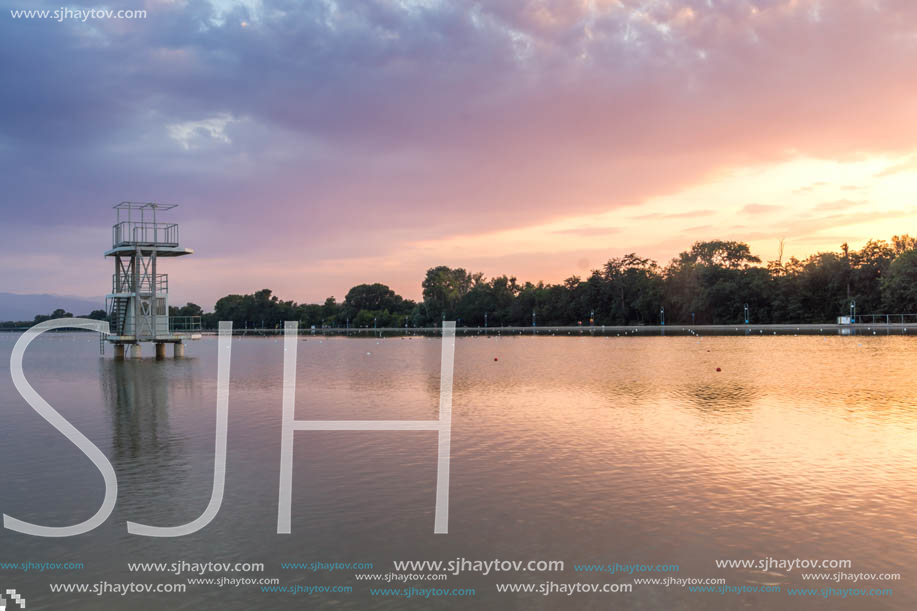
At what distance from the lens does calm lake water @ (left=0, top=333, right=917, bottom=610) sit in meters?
8.33

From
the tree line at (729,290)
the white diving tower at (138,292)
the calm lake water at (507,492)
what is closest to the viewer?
the calm lake water at (507,492)

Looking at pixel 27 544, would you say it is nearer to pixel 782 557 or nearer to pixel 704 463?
pixel 782 557

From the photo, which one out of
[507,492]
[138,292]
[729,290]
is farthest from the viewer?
[729,290]

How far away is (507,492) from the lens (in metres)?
11.8

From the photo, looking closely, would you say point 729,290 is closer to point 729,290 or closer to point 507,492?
point 729,290

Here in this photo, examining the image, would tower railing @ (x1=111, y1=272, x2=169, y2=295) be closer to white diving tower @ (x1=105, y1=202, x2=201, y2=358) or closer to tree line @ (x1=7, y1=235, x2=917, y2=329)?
white diving tower @ (x1=105, y1=202, x2=201, y2=358)

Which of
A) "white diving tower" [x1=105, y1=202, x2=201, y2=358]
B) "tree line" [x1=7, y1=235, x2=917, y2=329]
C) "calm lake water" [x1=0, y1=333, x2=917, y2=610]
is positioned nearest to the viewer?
"calm lake water" [x1=0, y1=333, x2=917, y2=610]

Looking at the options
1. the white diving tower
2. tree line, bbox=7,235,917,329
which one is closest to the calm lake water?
the white diving tower

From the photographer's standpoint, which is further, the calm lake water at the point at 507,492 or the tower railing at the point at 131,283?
the tower railing at the point at 131,283

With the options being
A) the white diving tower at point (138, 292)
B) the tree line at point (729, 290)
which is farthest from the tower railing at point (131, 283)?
the tree line at point (729, 290)

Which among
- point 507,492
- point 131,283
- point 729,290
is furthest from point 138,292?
point 729,290

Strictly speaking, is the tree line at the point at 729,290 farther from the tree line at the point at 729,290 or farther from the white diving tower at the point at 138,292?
the white diving tower at the point at 138,292

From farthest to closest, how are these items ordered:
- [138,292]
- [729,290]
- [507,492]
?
[729,290] → [138,292] → [507,492]

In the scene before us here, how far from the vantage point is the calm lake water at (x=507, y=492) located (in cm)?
833
